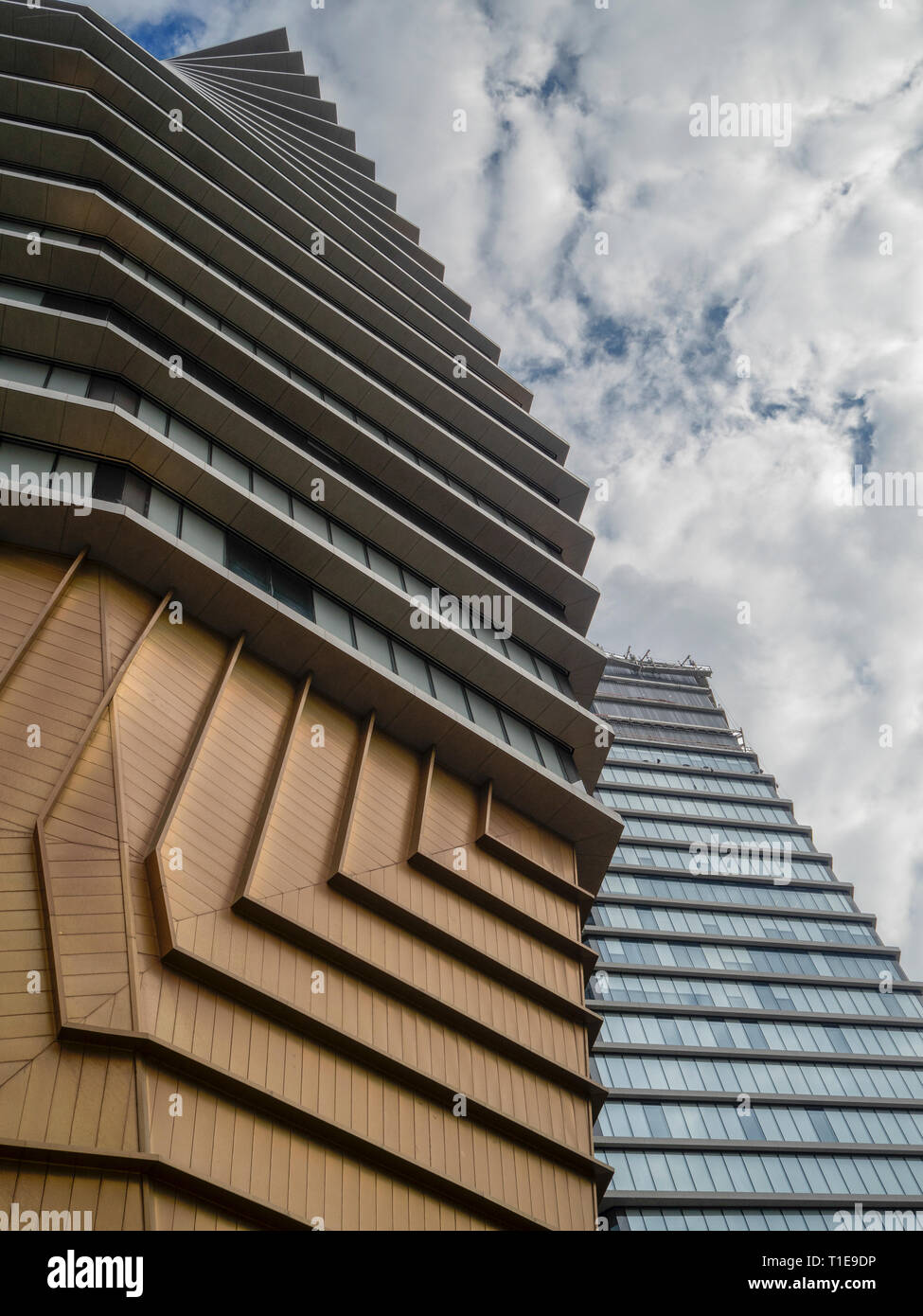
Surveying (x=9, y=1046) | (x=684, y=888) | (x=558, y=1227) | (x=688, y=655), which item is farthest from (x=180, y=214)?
(x=688, y=655)

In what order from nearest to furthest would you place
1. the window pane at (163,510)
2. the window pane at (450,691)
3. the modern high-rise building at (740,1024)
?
the window pane at (163,510) → the window pane at (450,691) → the modern high-rise building at (740,1024)

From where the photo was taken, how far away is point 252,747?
15.7m

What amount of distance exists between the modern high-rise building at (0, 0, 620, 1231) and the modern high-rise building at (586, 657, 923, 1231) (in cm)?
3091

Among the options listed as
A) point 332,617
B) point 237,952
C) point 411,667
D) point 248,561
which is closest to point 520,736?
point 411,667

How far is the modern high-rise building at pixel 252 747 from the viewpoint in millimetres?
10875

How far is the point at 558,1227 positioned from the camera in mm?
14172

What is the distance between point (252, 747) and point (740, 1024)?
4661 cm

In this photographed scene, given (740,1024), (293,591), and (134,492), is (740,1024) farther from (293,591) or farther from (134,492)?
(134,492)

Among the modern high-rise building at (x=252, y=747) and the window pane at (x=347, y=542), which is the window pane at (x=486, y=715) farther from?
the window pane at (x=347, y=542)

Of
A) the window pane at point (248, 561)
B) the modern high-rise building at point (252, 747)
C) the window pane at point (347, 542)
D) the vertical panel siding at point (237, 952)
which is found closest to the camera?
the vertical panel siding at point (237, 952)

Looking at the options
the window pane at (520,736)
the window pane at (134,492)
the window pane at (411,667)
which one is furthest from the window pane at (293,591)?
the window pane at (520,736)

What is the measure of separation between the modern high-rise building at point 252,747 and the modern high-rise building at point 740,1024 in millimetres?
30907
